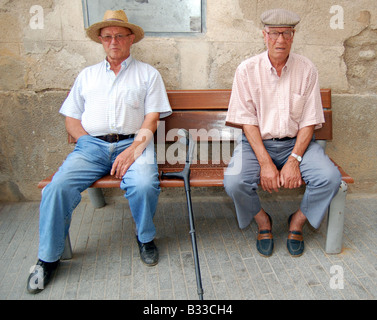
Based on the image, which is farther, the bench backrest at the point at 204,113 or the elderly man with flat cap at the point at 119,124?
the bench backrest at the point at 204,113

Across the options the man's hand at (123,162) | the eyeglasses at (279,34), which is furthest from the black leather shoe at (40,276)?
the eyeglasses at (279,34)

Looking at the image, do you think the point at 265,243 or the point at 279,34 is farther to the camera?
the point at 265,243

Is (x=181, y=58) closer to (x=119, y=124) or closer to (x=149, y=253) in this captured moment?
(x=119, y=124)

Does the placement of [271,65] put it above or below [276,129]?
above

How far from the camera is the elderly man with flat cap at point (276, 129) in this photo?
8.74 ft

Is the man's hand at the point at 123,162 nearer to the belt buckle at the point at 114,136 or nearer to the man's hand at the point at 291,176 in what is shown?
the belt buckle at the point at 114,136

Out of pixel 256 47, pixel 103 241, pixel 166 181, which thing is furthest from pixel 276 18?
pixel 103 241

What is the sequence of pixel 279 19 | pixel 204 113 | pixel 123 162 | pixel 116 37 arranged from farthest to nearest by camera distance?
pixel 204 113
pixel 116 37
pixel 123 162
pixel 279 19

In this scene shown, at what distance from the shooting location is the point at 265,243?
9.15 ft

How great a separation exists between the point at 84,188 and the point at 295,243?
5.56 feet

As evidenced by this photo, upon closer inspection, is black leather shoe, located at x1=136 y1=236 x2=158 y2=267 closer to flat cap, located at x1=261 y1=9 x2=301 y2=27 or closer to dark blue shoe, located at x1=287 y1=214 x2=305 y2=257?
dark blue shoe, located at x1=287 y1=214 x2=305 y2=257

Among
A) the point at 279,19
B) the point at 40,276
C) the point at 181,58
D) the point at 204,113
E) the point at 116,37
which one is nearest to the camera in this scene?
the point at 40,276

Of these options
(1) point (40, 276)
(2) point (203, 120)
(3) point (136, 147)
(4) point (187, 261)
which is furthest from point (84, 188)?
(2) point (203, 120)

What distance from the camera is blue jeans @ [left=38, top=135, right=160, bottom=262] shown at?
2.46m
